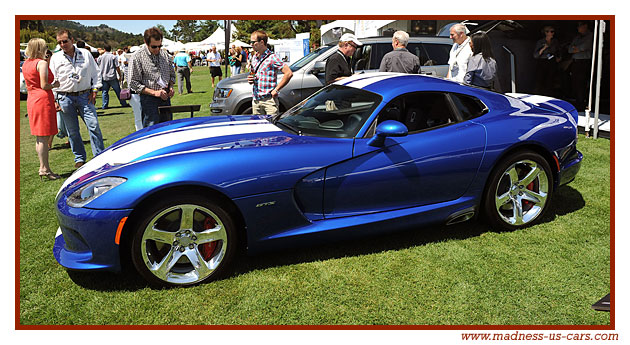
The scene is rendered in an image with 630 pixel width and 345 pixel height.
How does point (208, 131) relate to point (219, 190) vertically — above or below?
above

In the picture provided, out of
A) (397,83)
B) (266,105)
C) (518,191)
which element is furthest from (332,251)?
(266,105)

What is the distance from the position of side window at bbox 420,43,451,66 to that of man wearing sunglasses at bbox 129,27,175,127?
4922 mm

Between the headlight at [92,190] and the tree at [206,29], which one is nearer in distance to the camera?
the headlight at [92,190]

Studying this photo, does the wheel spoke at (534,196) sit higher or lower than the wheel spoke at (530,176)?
lower

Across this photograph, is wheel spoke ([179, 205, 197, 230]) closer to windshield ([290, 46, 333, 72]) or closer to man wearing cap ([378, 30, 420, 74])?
man wearing cap ([378, 30, 420, 74])

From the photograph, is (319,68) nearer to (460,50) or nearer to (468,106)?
(460,50)

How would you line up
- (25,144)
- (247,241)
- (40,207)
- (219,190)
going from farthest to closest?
(25,144) → (40,207) → (247,241) → (219,190)

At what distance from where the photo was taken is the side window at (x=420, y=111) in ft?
12.2

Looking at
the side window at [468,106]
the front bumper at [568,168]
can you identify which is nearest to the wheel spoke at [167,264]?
the side window at [468,106]

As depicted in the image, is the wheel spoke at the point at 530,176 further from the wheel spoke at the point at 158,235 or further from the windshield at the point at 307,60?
the windshield at the point at 307,60

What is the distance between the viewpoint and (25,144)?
847 centimetres

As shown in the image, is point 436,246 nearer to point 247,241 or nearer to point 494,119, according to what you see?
point 494,119

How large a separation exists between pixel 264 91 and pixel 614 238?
13.4 ft

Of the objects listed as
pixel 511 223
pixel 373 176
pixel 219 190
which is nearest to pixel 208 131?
pixel 219 190
